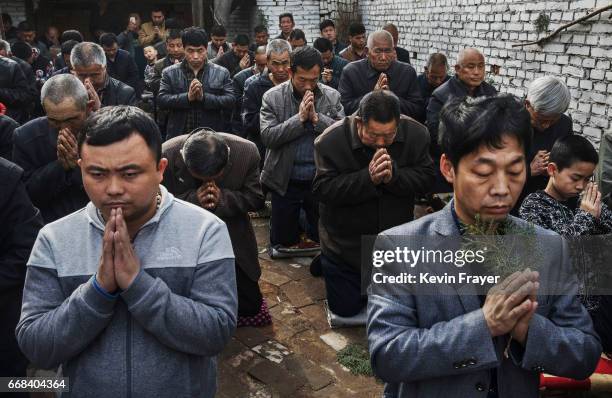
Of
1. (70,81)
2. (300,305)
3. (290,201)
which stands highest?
(70,81)

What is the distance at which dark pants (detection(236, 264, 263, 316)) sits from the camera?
442 cm

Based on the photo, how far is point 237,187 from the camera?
440cm

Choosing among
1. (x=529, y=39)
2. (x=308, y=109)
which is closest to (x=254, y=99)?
(x=308, y=109)

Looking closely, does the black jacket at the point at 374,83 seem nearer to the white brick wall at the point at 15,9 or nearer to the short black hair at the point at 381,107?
the short black hair at the point at 381,107

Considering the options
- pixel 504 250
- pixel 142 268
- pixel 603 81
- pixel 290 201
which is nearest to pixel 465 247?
pixel 504 250

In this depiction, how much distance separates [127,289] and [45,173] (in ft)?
7.21

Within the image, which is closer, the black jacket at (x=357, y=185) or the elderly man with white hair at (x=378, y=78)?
the black jacket at (x=357, y=185)

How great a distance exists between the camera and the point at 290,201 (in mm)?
5699

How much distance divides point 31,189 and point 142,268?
216 cm

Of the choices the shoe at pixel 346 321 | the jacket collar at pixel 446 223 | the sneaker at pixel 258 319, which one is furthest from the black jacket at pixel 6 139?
the jacket collar at pixel 446 223

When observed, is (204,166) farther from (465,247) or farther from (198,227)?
(465,247)

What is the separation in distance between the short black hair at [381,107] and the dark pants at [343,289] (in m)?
1.28

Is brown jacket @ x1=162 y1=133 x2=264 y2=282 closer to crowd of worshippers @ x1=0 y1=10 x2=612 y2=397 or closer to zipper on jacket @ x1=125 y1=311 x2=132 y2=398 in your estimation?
crowd of worshippers @ x1=0 y1=10 x2=612 y2=397

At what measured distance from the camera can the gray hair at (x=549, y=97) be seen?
4426 mm
